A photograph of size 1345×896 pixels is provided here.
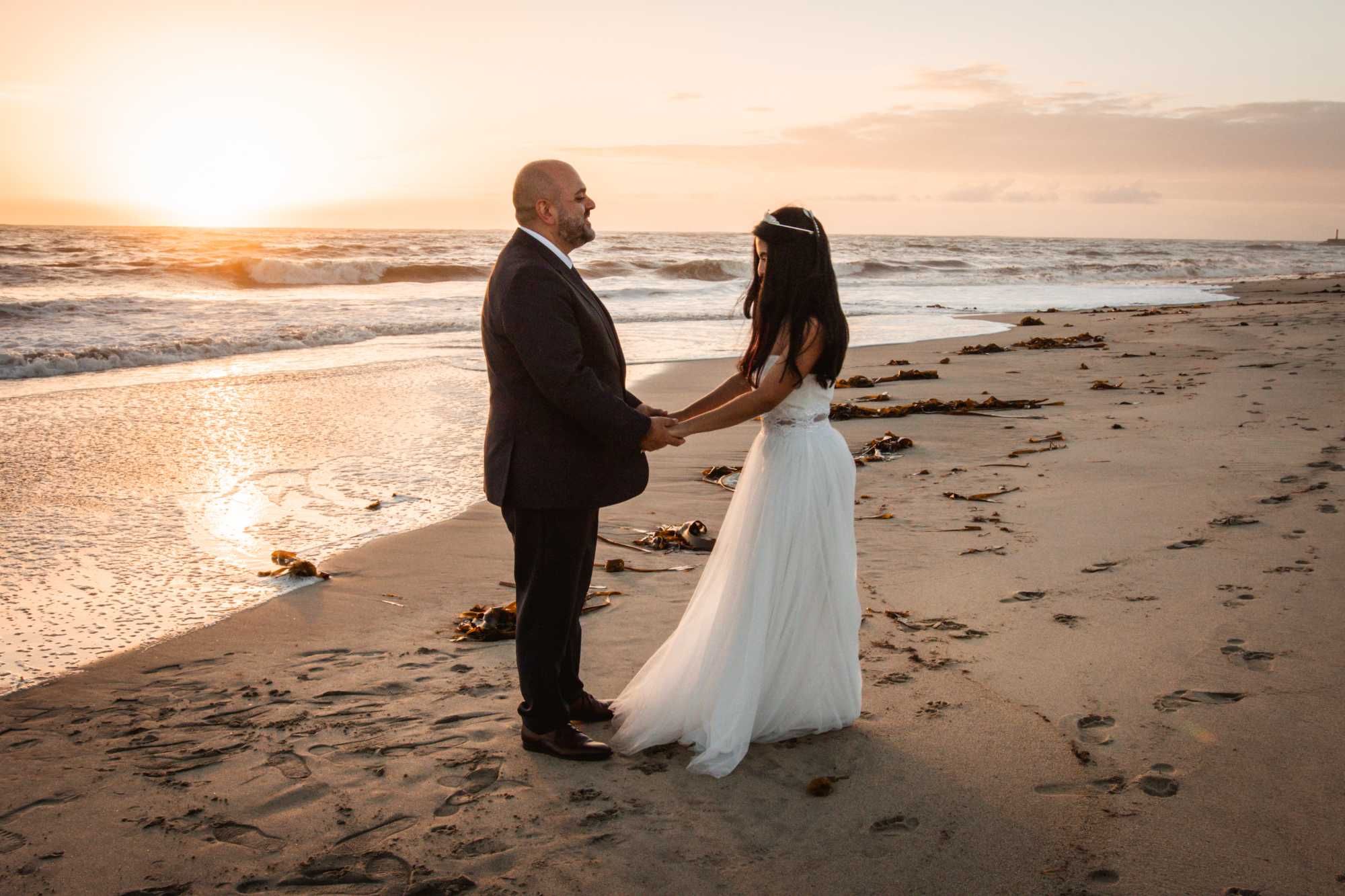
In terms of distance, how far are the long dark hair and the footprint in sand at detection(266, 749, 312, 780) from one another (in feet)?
6.27

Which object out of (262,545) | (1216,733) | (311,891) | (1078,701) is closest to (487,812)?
(311,891)

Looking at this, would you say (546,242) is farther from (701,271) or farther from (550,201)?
(701,271)

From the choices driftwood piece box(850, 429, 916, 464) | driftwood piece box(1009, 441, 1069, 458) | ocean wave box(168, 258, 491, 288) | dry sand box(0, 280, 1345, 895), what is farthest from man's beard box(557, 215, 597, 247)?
ocean wave box(168, 258, 491, 288)

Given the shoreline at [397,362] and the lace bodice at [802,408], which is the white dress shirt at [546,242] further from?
the shoreline at [397,362]

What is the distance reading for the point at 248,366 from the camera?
1257 cm

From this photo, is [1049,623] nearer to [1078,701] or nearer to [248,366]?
[1078,701]

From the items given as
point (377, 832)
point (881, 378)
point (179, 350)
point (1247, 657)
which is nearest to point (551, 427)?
point (377, 832)

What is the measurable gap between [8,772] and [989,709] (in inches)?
121

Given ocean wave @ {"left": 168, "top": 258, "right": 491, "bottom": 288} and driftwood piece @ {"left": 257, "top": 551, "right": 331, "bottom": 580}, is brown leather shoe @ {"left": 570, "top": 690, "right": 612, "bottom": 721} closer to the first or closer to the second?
driftwood piece @ {"left": 257, "top": 551, "right": 331, "bottom": 580}

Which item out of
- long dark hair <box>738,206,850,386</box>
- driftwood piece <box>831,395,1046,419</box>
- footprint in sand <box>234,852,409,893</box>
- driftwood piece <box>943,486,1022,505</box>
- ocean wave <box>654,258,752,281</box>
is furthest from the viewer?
ocean wave <box>654,258,752,281</box>

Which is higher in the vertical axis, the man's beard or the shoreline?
the man's beard

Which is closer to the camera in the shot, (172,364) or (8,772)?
(8,772)

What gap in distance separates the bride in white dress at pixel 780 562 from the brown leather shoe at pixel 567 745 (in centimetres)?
11

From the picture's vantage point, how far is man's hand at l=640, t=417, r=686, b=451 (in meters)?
3.11
